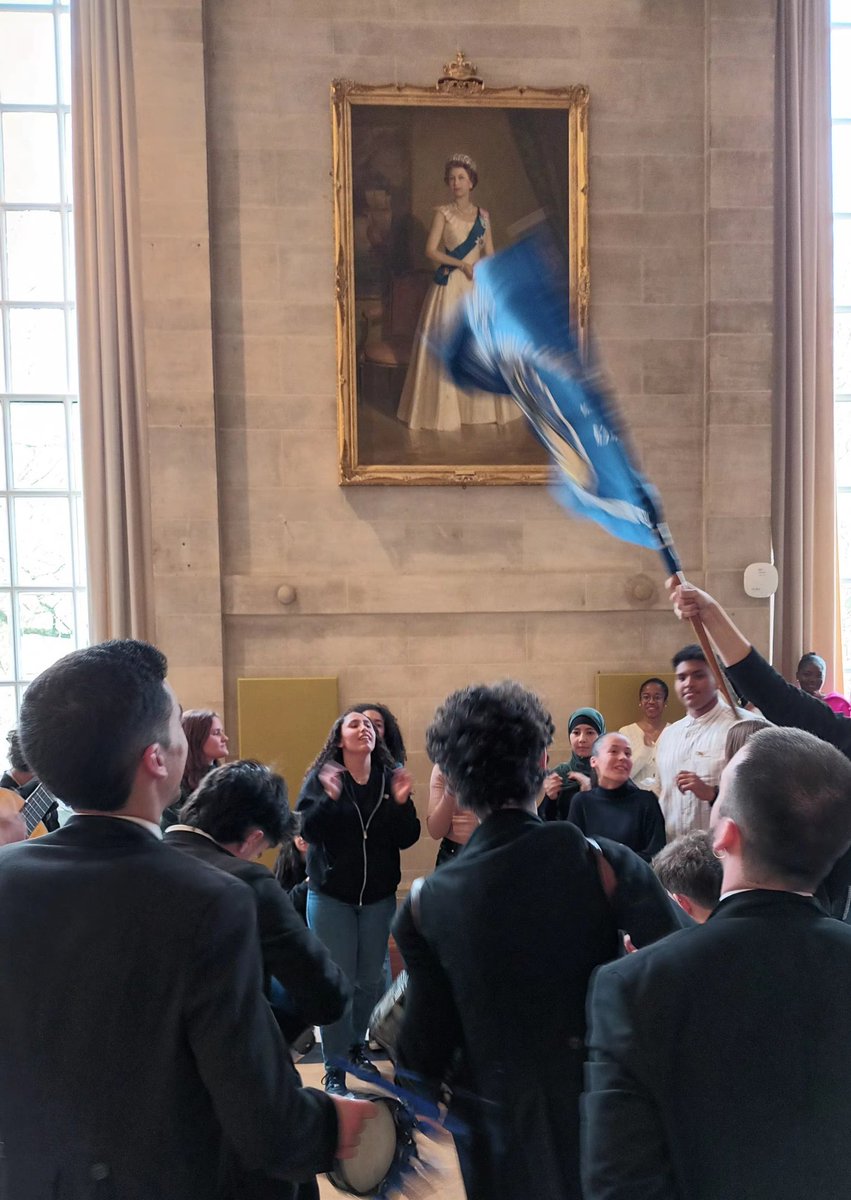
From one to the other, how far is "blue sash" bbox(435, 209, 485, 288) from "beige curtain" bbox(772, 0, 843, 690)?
2507 mm

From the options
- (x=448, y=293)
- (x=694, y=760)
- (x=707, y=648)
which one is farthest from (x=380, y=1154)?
(x=448, y=293)

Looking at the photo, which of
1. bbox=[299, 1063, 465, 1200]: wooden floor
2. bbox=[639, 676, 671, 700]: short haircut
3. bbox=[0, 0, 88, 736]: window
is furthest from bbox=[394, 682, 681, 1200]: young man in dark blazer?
bbox=[0, 0, 88, 736]: window

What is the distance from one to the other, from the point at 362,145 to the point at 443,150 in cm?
Answer: 61

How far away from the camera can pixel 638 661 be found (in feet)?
24.1

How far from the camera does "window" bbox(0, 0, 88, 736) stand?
7.85m

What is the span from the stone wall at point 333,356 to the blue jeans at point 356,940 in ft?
8.38

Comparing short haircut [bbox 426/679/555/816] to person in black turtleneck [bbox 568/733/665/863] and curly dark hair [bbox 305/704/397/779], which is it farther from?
curly dark hair [bbox 305/704/397/779]

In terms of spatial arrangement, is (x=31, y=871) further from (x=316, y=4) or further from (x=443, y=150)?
(x=316, y=4)

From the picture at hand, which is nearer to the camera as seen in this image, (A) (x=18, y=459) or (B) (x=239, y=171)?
(B) (x=239, y=171)

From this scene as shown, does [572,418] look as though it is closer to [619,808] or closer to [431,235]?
[619,808]

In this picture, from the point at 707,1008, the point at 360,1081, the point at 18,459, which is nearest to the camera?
the point at 707,1008

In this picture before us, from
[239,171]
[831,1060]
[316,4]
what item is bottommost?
[831,1060]

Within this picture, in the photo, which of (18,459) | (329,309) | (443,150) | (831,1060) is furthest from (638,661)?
(831,1060)

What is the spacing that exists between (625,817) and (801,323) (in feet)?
16.9
